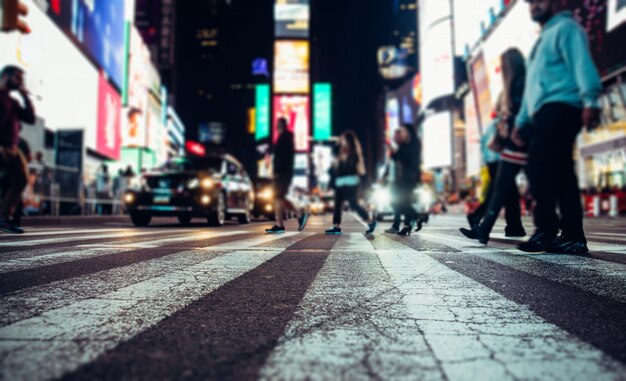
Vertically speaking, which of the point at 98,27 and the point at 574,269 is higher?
the point at 98,27

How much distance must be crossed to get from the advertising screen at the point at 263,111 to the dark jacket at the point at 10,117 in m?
88.0

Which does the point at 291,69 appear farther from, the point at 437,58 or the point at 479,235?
the point at 479,235

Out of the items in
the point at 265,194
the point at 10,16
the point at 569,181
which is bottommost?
the point at 569,181

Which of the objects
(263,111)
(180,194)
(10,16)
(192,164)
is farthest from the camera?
(263,111)

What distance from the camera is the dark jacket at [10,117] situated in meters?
6.45

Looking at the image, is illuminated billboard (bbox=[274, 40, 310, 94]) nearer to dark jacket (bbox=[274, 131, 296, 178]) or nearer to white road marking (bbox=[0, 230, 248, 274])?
dark jacket (bbox=[274, 131, 296, 178])

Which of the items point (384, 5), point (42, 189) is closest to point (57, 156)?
point (42, 189)

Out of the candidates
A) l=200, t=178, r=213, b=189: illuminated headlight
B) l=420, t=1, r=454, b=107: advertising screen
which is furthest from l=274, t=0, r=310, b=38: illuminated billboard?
l=200, t=178, r=213, b=189: illuminated headlight

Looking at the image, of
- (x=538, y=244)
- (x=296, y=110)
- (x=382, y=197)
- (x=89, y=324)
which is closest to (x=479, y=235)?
(x=538, y=244)

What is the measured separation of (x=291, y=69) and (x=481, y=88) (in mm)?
52622

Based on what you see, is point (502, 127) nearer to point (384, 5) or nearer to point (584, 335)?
point (584, 335)

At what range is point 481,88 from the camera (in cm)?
3903

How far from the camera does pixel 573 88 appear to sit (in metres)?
3.94

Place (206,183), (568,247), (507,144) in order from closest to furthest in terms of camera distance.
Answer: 1. (568,247)
2. (507,144)
3. (206,183)
